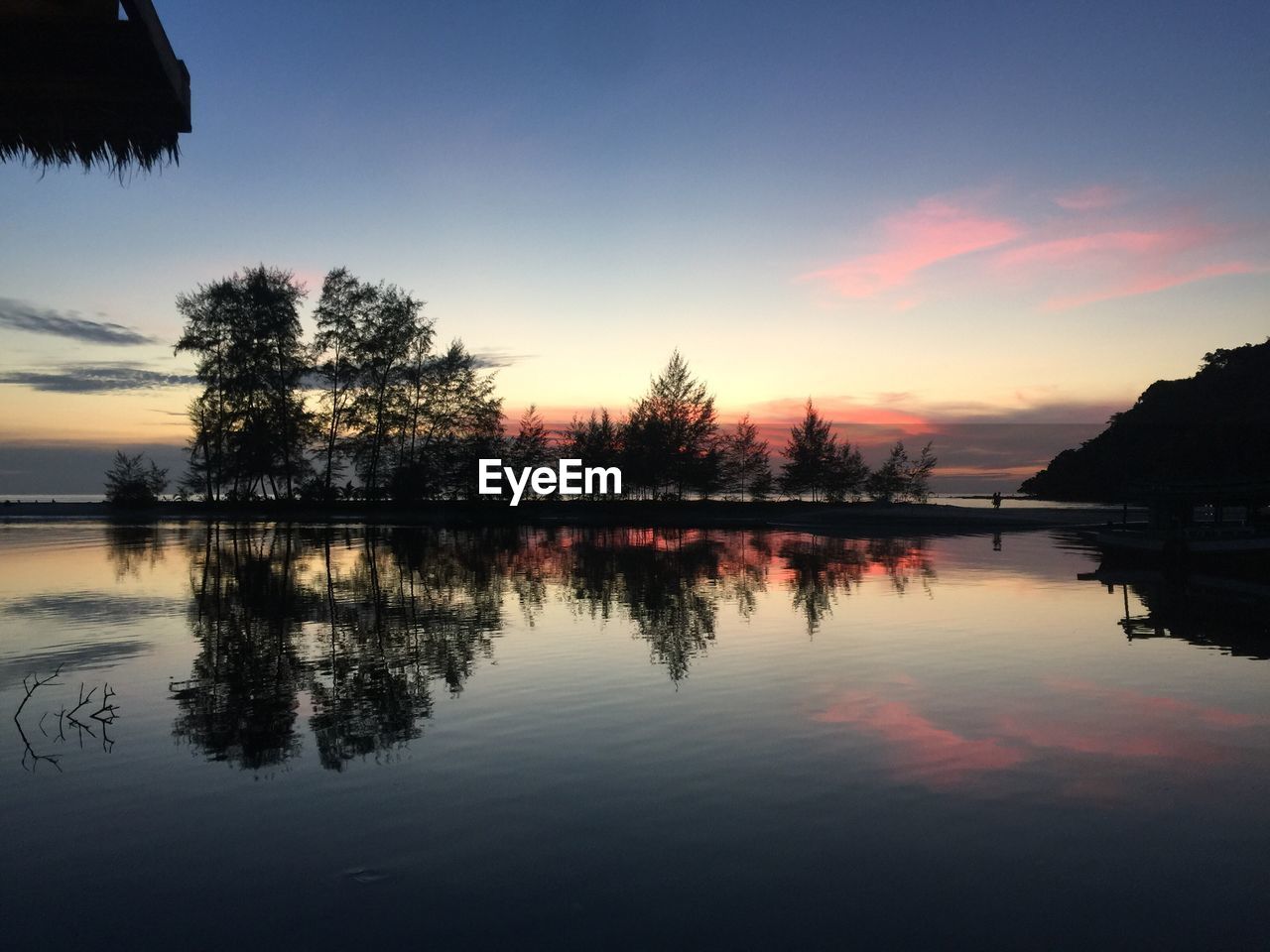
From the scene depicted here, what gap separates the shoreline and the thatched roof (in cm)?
5148

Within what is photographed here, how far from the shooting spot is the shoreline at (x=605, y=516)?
60.5m

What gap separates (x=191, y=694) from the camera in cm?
1055

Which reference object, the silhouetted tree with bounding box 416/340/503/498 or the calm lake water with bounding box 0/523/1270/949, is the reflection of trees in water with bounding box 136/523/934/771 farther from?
Answer: the silhouetted tree with bounding box 416/340/503/498

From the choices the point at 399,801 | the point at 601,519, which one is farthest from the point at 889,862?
the point at 601,519

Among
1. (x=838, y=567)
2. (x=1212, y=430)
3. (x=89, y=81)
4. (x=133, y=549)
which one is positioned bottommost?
(x=838, y=567)

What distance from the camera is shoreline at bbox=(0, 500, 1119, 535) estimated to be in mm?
60469

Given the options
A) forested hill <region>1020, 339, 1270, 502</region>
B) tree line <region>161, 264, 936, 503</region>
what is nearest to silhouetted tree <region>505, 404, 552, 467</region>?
tree line <region>161, 264, 936, 503</region>

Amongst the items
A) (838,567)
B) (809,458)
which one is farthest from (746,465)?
(838,567)

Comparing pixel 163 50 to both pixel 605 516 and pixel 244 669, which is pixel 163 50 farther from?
pixel 605 516

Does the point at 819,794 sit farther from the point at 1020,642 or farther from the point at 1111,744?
the point at 1020,642

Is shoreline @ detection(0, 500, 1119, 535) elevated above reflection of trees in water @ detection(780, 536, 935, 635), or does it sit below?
above

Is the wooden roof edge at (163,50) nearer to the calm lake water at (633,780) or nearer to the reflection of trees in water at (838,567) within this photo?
the calm lake water at (633,780)
